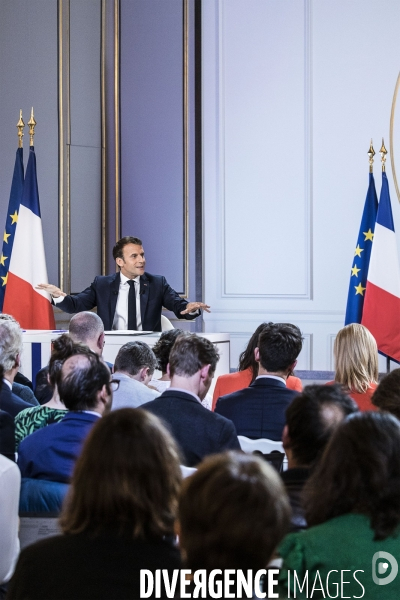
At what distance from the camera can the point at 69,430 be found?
2.35 m

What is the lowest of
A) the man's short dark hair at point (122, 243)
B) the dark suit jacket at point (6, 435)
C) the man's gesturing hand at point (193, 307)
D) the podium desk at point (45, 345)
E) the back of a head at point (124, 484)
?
the podium desk at point (45, 345)

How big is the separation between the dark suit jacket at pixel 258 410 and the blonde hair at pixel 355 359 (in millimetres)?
427

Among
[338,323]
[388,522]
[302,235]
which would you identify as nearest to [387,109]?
[302,235]

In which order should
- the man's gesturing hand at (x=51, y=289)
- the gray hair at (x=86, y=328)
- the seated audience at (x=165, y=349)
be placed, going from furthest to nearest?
the man's gesturing hand at (x=51, y=289)
the gray hair at (x=86, y=328)
the seated audience at (x=165, y=349)

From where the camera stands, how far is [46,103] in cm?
700

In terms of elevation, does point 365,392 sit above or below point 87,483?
below

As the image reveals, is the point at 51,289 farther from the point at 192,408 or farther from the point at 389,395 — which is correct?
the point at 389,395

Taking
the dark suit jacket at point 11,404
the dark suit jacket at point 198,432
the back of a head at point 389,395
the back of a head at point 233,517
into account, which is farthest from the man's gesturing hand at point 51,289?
the back of a head at point 233,517

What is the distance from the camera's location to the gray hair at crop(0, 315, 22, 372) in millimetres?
3402

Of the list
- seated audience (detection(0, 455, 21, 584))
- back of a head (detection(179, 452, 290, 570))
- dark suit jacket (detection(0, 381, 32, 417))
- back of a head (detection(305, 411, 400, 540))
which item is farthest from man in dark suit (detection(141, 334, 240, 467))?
back of a head (detection(179, 452, 290, 570))

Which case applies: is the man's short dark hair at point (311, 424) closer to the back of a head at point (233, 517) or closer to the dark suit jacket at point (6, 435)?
the back of a head at point (233, 517)

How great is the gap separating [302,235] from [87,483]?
5.86 metres

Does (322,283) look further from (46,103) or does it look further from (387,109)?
(46,103)

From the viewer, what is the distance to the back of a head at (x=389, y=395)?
2359 mm
